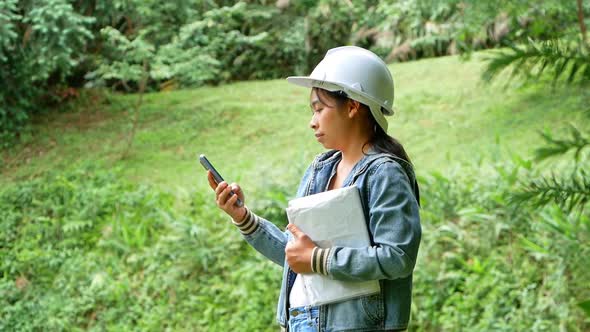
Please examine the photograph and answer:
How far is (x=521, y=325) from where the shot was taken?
4.50 m

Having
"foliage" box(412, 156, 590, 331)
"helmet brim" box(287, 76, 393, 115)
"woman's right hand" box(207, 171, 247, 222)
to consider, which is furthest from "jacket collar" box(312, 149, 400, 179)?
"foliage" box(412, 156, 590, 331)

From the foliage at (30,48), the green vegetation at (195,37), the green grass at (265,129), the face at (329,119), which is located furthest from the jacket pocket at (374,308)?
the foliage at (30,48)

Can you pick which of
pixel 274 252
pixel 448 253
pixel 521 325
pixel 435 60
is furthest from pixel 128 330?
pixel 435 60

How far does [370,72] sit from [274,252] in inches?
22.3

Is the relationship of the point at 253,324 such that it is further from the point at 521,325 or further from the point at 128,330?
the point at 521,325

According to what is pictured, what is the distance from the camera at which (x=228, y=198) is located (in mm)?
2043

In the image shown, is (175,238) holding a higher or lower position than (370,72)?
lower

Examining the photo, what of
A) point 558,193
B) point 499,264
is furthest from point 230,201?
point 499,264

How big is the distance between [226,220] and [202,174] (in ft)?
3.39

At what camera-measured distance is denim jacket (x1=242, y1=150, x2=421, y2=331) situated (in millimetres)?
1879

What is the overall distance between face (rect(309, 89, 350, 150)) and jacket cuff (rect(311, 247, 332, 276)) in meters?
0.28

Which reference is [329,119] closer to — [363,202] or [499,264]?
[363,202]

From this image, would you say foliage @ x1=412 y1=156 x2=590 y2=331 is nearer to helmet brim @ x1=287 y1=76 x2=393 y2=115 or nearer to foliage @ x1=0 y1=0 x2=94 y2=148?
helmet brim @ x1=287 y1=76 x2=393 y2=115

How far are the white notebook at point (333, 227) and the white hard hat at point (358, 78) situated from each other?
9.0 inches
